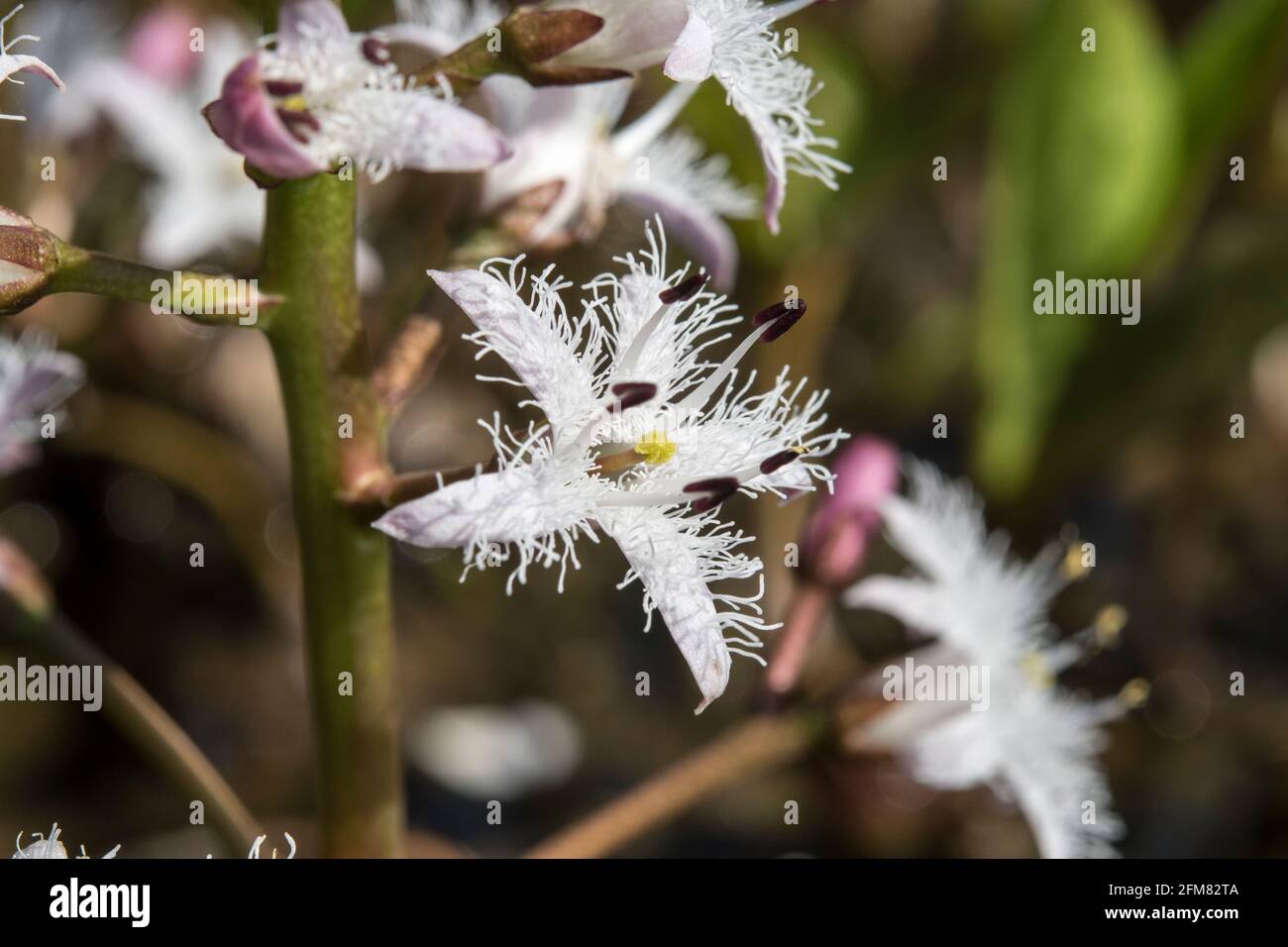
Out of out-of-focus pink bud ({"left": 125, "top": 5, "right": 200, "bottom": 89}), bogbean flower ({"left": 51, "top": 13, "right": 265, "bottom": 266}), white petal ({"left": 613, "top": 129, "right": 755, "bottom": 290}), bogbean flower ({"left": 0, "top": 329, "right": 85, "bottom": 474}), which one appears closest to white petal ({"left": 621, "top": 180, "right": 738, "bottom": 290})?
white petal ({"left": 613, "top": 129, "right": 755, "bottom": 290})

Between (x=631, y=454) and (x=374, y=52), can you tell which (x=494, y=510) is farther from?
(x=374, y=52)

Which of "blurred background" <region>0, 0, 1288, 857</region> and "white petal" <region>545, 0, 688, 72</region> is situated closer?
"white petal" <region>545, 0, 688, 72</region>

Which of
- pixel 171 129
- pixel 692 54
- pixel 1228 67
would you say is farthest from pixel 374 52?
pixel 1228 67

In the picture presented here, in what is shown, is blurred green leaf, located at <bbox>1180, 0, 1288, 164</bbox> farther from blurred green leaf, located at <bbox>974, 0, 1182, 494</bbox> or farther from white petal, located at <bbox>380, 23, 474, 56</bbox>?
white petal, located at <bbox>380, 23, 474, 56</bbox>

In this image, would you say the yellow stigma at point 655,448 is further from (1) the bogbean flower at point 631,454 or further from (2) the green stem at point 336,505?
(2) the green stem at point 336,505
